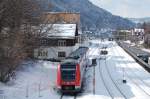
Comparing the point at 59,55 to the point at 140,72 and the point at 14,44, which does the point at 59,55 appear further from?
the point at 14,44

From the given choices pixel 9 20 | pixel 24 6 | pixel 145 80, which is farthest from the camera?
pixel 145 80

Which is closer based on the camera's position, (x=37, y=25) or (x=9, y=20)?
(x=9, y=20)

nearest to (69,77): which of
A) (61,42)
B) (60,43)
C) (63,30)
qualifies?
(60,43)

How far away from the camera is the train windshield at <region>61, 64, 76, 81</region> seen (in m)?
34.1

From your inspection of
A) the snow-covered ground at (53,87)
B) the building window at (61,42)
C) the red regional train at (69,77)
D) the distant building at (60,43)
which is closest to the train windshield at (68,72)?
the red regional train at (69,77)

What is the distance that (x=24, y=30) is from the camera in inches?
1759

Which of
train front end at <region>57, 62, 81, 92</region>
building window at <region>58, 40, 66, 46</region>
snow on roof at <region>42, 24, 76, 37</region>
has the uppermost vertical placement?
snow on roof at <region>42, 24, 76, 37</region>

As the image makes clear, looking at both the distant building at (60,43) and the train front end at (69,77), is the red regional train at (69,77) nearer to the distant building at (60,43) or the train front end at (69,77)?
the train front end at (69,77)

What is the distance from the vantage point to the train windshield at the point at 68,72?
3412 centimetres

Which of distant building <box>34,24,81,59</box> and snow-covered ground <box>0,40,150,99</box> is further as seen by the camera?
distant building <box>34,24,81,59</box>

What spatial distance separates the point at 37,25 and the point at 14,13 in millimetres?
12413

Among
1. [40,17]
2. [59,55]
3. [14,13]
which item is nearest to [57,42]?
[59,55]

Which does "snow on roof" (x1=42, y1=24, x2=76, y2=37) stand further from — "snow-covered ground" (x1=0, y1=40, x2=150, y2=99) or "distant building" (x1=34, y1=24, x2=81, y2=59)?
"snow-covered ground" (x1=0, y1=40, x2=150, y2=99)

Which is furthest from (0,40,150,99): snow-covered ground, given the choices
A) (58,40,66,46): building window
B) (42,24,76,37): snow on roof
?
(58,40,66,46): building window
